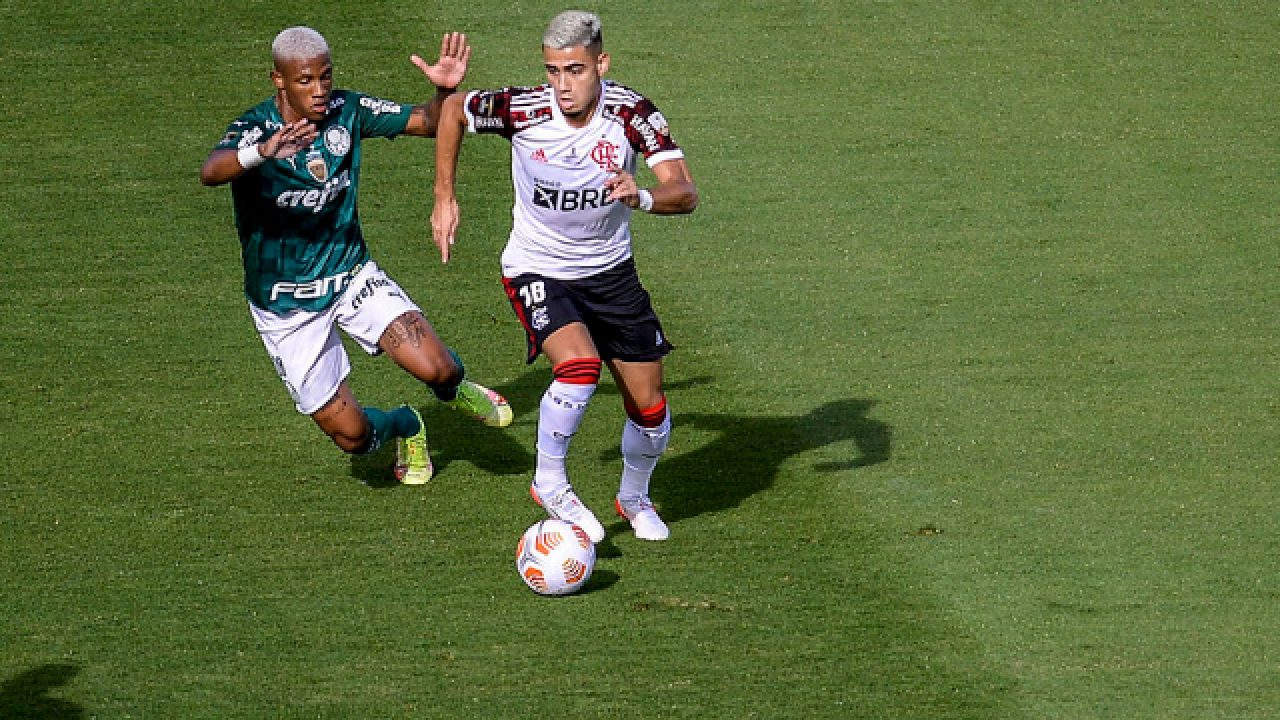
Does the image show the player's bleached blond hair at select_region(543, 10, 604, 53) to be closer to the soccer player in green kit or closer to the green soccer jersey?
the soccer player in green kit

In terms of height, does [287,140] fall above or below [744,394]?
above

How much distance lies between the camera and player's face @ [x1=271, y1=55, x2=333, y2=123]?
828 centimetres

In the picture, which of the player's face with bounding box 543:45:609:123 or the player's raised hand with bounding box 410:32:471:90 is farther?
the player's raised hand with bounding box 410:32:471:90

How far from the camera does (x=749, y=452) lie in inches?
376

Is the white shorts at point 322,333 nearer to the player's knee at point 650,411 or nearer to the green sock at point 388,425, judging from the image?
the green sock at point 388,425

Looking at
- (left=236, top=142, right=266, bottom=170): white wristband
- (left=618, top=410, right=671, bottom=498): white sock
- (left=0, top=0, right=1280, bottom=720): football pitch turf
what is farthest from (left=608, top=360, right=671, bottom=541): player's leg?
(left=236, top=142, right=266, bottom=170): white wristband

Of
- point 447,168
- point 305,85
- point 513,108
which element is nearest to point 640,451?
point 447,168

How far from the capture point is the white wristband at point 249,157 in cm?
801

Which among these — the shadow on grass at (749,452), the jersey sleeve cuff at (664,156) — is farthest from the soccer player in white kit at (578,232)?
the shadow on grass at (749,452)

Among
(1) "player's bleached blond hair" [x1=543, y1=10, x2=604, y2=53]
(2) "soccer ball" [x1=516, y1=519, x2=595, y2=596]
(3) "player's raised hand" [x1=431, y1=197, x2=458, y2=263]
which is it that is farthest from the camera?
(3) "player's raised hand" [x1=431, y1=197, x2=458, y2=263]

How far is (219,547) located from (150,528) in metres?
0.45

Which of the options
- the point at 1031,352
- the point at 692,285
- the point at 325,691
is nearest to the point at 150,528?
the point at 325,691

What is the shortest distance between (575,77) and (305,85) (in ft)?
4.76

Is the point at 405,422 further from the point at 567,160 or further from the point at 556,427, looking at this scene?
the point at 567,160
